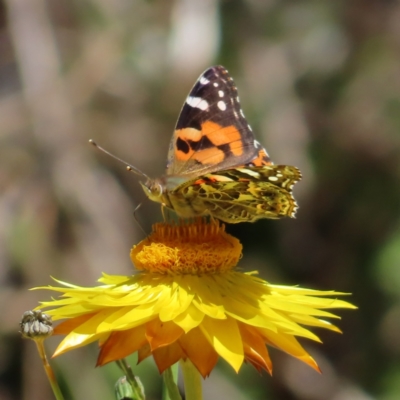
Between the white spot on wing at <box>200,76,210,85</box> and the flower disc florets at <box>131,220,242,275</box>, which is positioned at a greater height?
the white spot on wing at <box>200,76,210,85</box>

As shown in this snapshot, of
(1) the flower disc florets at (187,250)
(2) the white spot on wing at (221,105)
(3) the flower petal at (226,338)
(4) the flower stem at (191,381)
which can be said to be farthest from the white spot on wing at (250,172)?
(2) the white spot on wing at (221,105)

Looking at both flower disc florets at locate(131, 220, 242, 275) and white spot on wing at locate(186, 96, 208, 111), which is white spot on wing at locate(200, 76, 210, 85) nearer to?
white spot on wing at locate(186, 96, 208, 111)

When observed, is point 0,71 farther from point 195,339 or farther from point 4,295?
point 195,339

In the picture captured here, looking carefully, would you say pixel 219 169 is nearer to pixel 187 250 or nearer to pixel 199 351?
pixel 187 250

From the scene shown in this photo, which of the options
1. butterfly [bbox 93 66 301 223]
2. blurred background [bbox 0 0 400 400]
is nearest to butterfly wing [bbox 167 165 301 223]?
butterfly [bbox 93 66 301 223]

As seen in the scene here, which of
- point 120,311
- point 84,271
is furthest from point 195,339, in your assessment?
point 84,271

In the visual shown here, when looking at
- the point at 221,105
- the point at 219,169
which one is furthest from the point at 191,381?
the point at 221,105

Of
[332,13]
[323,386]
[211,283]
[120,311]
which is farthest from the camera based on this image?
[332,13]

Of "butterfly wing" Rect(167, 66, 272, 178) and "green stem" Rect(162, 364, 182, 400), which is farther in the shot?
"butterfly wing" Rect(167, 66, 272, 178)
